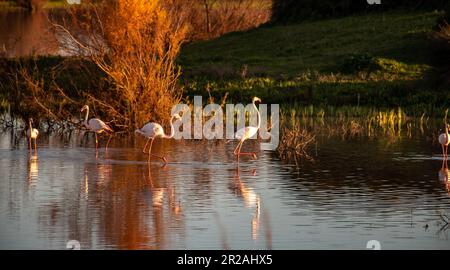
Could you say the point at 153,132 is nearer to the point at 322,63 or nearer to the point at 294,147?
the point at 294,147

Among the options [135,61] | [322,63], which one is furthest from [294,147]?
[322,63]

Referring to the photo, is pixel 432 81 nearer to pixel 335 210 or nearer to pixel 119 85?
pixel 119 85

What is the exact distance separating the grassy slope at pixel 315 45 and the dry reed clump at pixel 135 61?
31.4 ft

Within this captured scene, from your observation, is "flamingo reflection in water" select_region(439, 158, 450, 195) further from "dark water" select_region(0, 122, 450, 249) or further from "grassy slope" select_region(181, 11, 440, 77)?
"grassy slope" select_region(181, 11, 440, 77)

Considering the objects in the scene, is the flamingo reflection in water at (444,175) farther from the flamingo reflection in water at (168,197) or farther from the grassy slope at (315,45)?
the grassy slope at (315,45)

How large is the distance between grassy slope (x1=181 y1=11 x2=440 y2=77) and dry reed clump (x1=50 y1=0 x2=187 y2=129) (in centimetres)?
956

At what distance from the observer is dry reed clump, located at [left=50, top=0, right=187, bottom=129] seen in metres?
24.3

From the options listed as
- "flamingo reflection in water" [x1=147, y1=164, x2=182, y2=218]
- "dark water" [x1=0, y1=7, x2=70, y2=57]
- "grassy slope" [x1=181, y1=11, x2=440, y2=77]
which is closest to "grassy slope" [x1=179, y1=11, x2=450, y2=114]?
"grassy slope" [x1=181, y1=11, x2=440, y2=77]

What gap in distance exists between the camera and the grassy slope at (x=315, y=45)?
118 feet

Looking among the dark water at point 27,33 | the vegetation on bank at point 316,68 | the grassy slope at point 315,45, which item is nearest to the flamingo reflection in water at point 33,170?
the vegetation on bank at point 316,68
